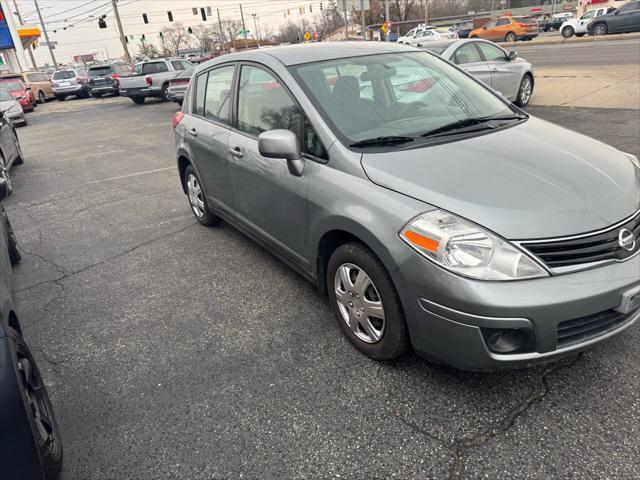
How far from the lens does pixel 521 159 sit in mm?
2680

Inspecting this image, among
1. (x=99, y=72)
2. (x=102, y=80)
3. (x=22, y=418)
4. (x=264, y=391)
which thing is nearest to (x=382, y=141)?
(x=264, y=391)

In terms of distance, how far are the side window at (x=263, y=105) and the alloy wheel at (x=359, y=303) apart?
101 cm

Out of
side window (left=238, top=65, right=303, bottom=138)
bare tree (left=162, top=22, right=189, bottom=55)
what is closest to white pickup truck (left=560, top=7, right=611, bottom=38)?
side window (left=238, top=65, right=303, bottom=138)

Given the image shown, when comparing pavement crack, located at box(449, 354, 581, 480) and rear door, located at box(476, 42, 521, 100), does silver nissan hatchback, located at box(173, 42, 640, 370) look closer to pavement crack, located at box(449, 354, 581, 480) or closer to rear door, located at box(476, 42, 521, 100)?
pavement crack, located at box(449, 354, 581, 480)

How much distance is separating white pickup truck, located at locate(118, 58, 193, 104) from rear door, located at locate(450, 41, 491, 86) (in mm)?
13795

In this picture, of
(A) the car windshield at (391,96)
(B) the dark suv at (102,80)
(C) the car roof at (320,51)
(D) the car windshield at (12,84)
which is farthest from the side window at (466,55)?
(B) the dark suv at (102,80)

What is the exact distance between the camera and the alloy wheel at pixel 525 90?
10062 mm

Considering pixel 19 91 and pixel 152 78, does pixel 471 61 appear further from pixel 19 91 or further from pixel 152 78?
pixel 19 91

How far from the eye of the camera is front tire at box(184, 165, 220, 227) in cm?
510

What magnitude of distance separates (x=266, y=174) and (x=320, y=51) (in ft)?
3.41

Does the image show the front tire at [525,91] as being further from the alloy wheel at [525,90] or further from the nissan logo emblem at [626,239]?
the nissan logo emblem at [626,239]

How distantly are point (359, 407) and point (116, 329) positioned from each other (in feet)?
6.56

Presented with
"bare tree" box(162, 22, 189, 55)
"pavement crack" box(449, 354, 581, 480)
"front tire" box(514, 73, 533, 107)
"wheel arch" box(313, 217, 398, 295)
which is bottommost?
"pavement crack" box(449, 354, 581, 480)

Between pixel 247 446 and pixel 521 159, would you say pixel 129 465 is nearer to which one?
pixel 247 446
